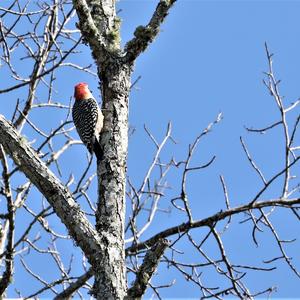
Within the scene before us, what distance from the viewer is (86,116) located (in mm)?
6574

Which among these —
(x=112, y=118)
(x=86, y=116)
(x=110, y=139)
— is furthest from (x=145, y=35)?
(x=86, y=116)

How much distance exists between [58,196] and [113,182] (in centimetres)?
42

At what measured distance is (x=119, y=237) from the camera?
4.07 m

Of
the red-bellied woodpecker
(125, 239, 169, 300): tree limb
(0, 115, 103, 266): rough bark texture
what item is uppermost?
the red-bellied woodpecker

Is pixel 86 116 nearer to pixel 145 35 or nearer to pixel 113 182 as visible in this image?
pixel 145 35

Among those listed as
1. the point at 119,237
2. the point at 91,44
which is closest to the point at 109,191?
the point at 119,237

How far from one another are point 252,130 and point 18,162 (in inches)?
65.4

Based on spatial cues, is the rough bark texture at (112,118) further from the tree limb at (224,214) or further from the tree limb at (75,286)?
the tree limb at (75,286)

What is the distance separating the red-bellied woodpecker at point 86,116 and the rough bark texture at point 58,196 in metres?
0.93

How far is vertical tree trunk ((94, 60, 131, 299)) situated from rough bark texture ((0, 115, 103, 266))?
0.08m

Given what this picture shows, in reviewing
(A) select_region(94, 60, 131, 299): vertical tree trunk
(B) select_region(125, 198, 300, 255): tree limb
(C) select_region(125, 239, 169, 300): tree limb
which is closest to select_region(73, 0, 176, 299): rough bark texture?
(A) select_region(94, 60, 131, 299): vertical tree trunk

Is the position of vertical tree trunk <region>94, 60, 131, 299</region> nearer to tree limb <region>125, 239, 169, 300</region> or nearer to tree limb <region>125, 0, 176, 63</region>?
tree limb <region>125, 0, 176, 63</region>

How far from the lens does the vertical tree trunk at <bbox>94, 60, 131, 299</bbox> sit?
3.89 metres

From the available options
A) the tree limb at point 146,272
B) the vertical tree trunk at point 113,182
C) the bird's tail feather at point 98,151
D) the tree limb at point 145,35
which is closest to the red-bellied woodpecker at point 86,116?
the bird's tail feather at point 98,151
